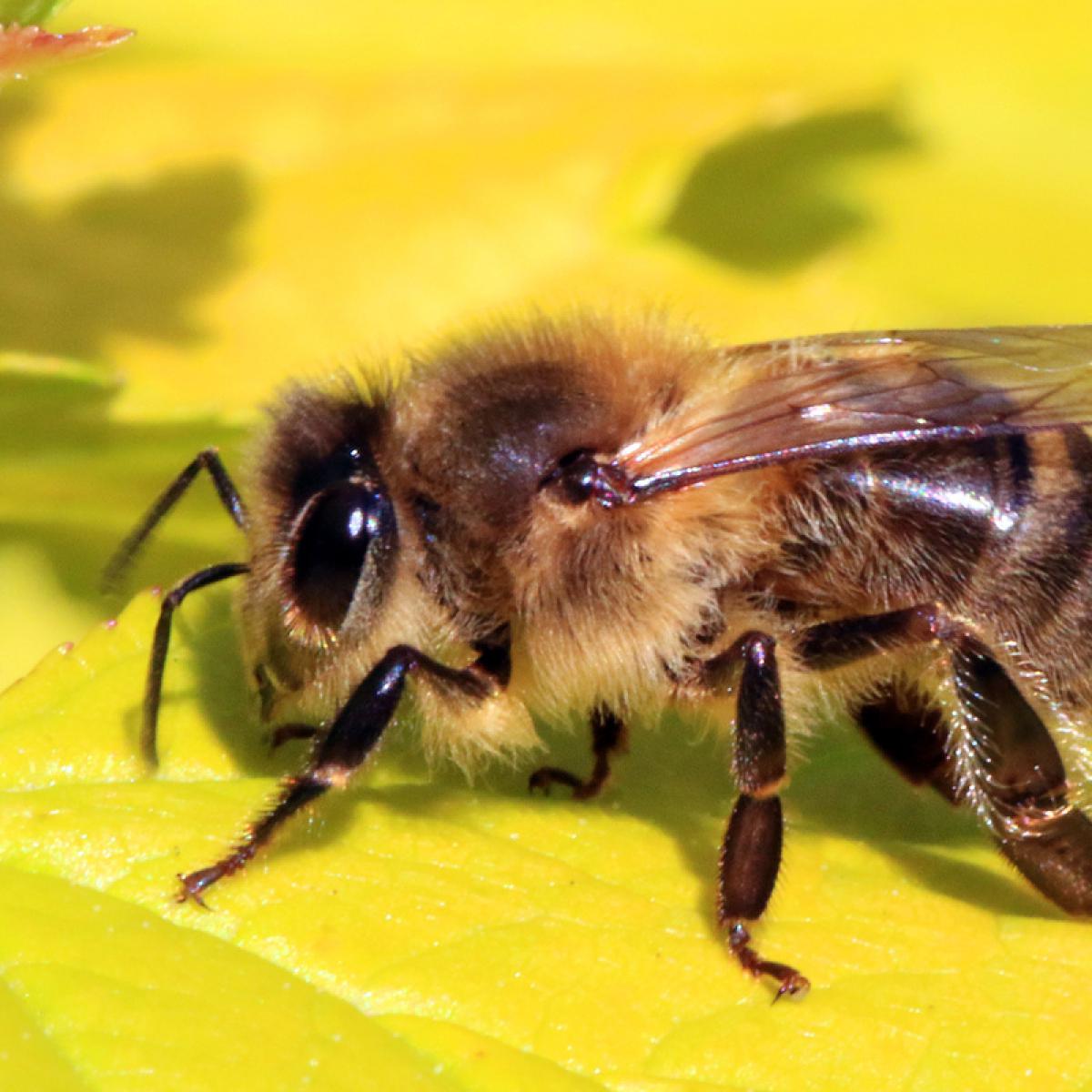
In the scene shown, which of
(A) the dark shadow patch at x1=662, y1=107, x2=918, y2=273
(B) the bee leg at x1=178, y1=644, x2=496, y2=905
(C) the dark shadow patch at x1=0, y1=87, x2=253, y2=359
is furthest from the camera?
(A) the dark shadow patch at x1=662, y1=107, x2=918, y2=273

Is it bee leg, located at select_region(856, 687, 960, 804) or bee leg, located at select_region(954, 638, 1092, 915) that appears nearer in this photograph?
bee leg, located at select_region(954, 638, 1092, 915)

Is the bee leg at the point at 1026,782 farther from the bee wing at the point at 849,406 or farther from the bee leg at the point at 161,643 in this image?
the bee leg at the point at 161,643

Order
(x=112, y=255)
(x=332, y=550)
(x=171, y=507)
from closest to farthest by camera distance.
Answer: (x=332, y=550), (x=171, y=507), (x=112, y=255)

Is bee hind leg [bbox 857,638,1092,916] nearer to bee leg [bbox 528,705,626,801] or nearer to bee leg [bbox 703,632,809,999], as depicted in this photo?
bee leg [bbox 703,632,809,999]

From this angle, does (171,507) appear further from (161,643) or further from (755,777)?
(755,777)

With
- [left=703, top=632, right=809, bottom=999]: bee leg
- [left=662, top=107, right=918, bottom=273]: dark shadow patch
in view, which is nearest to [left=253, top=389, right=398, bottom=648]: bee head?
[left=703, top=632, right=809, bottom=999]: bee leg

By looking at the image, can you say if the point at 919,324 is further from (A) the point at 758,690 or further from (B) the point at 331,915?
(B) the point at 331,915

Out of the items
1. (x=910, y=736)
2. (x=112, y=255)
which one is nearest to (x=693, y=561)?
(x=910, y=736)

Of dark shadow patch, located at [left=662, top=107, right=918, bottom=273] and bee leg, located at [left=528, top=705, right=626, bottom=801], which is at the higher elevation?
dark shadow patch, located at [left=662, top=107, right=918, bottom=273]
